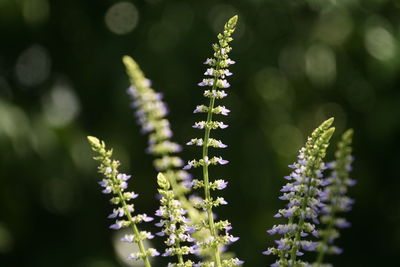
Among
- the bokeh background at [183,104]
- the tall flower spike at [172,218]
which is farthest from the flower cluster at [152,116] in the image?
the bokeh background at [183,104]

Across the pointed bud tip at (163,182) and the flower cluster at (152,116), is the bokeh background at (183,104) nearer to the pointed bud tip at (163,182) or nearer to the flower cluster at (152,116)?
the pointed bud tip at (163,182)

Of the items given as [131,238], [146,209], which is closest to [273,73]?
[146,209]

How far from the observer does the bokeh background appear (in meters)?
3.85

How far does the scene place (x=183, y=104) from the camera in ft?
13.1

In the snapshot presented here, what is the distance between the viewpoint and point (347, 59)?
403cm

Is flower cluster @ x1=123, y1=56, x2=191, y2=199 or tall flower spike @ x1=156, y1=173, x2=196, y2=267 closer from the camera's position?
flower cluster @ x1=123, y1=56, x2=191, y2=199

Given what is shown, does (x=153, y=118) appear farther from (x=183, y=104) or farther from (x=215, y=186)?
(x=183, y=104)

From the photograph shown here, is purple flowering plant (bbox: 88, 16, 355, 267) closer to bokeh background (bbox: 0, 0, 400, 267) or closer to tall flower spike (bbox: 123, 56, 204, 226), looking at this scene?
tall flower spike (bbox: 123, 56, 204, 226)

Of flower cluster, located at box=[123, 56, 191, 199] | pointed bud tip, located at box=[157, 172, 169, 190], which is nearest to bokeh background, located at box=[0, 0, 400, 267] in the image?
pointed bud tip, located at box=[157, 172, 169, 190]

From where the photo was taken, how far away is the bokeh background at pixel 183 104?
12.6 ft

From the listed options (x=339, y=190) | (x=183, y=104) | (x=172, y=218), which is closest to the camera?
(x=339, y=190)

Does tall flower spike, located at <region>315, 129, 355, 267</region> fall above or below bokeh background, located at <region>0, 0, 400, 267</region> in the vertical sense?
below

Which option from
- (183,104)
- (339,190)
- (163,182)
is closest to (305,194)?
(339,190)

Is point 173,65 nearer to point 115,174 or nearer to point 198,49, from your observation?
point 198,49
